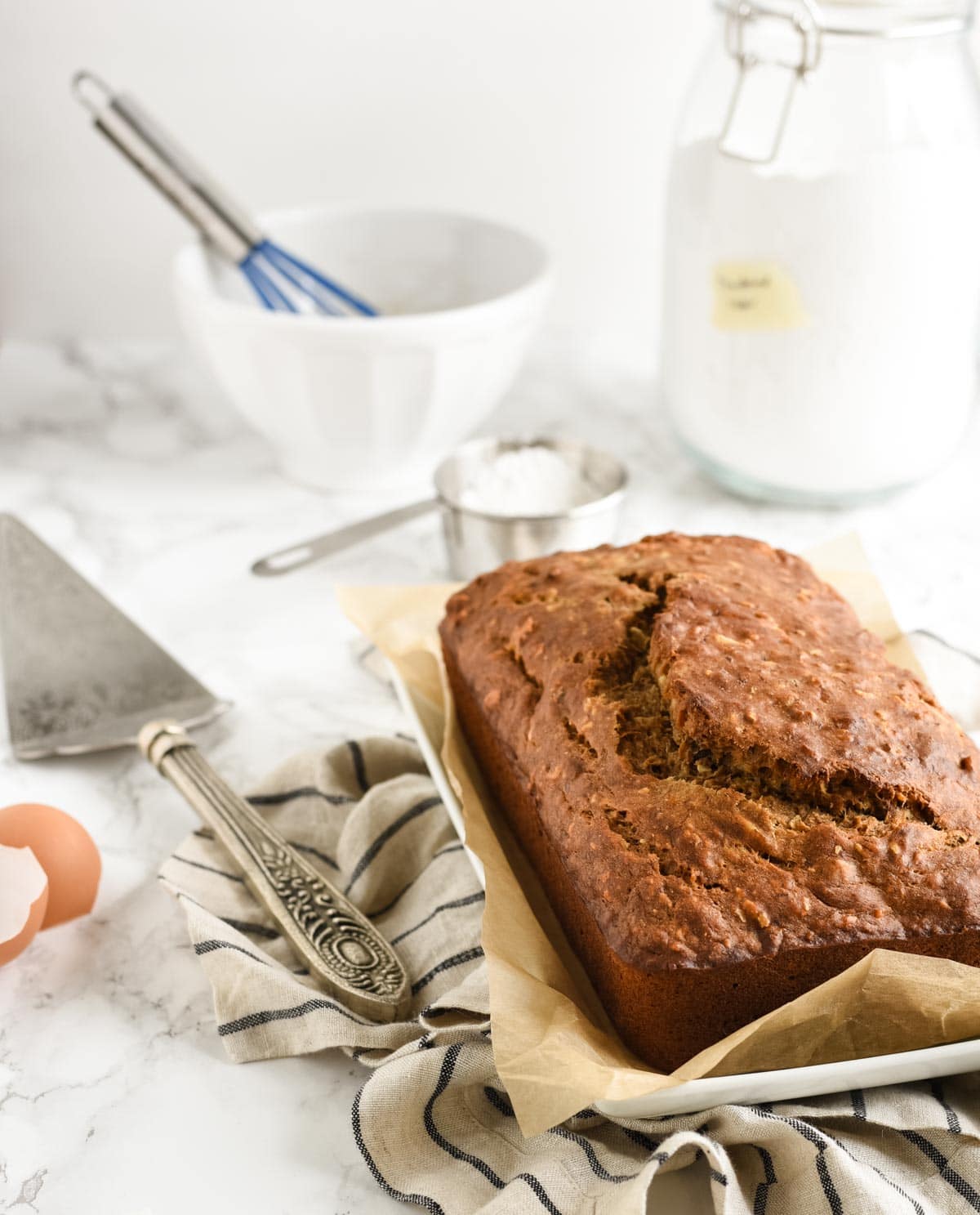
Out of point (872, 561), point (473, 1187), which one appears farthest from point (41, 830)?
point (872, 561)

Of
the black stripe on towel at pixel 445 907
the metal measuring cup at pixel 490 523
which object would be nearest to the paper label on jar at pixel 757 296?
the metal measuring cup at pixel 490 523

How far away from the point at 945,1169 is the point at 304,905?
55 cm

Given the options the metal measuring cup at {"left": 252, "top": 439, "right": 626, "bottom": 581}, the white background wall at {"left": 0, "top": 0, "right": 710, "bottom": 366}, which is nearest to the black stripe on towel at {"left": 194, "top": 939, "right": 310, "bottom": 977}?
the metal measuring cup at {"left": 252, "top": 439, "right": 626, "bottom": 581}

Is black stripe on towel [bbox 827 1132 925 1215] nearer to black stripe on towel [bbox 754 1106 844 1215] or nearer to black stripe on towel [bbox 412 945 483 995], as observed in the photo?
black stripe on towel [bbox 754 1106 844 1215]

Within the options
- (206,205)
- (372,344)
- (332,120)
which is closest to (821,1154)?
(372,344)

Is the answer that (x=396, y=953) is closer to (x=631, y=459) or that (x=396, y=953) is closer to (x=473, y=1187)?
(x=473, y=1187)

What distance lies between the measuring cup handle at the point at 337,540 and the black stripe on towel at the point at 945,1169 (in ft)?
3.37

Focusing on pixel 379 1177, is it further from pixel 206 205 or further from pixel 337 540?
pixel 206 205

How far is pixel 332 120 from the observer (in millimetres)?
2260

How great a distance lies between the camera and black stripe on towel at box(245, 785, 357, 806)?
1295 mm

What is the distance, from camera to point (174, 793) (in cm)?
137

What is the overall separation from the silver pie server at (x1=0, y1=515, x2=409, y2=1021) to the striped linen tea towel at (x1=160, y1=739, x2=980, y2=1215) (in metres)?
0.06

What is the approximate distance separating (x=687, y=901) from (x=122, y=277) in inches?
73.0

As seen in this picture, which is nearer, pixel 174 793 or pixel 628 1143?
pixel 628 1143
